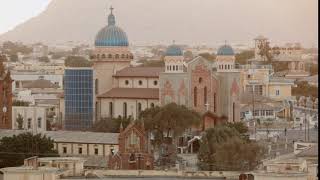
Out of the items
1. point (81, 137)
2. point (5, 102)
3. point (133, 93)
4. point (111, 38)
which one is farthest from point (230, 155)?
point (111, 38)

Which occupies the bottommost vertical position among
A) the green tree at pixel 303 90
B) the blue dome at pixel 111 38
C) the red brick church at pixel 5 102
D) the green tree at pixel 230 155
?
the green tree at pixel 230 155

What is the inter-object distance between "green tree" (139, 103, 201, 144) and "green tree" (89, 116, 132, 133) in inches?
67.9

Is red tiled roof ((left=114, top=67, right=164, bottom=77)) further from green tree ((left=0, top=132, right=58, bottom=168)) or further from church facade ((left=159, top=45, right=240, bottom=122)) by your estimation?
green tree ((left=0, top=132, right=58, bottom=168))

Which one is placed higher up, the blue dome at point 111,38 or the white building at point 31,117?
the blue dome at point 111,38

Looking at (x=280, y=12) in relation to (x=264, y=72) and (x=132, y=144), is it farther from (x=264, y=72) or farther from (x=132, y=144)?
(x=132, y=144)

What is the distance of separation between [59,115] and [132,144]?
10965mm

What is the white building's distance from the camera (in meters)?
28.0

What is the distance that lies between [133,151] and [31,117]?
Result: 8.74 m

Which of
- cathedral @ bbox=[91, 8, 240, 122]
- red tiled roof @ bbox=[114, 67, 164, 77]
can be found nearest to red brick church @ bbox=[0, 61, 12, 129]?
cathedral @ bbox=[91, 8, 240, 122]

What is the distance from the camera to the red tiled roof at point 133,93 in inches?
1163

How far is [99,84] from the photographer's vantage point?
30609mm

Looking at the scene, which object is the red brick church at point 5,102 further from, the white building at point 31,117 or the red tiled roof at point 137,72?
the red tiled roof at point 137,72

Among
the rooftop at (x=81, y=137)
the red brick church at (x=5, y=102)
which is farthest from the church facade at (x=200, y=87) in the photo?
the rooftop at (x=81, y=137)

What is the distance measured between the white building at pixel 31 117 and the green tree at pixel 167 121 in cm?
407
